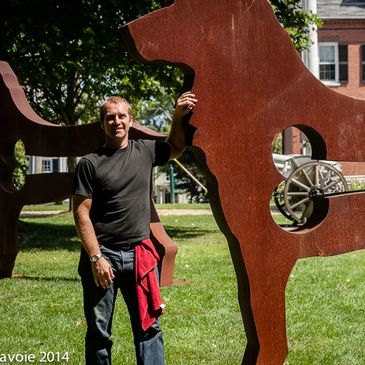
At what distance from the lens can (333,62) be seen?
111 ft

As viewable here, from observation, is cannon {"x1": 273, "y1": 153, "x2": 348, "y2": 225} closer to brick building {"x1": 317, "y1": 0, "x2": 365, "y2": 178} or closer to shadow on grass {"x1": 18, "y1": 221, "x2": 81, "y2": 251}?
shadow on grass {"x1": 18, "y1": 221, "x2": 81, "y2": 251}

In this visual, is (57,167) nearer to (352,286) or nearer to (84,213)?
(352,286)

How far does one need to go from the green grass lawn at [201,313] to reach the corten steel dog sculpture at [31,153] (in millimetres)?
419

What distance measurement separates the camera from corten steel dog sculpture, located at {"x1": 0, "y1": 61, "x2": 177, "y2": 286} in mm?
8352

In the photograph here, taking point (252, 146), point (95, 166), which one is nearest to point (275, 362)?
point (252, 146)

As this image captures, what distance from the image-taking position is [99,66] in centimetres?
1499

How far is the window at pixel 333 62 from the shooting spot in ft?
110

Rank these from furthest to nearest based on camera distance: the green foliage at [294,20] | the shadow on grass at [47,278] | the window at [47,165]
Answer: the window at [47,165] < the green foliage at [294,20] < the shadow on grass at [47,278]

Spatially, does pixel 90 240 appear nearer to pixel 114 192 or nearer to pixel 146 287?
pixel 114 192

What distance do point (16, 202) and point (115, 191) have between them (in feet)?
17.1

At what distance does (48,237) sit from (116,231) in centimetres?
1072

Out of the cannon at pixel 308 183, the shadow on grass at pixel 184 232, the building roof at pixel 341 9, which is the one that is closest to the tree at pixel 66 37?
the shadow on grass at pixel 184 232

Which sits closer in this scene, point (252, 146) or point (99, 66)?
point (252, 146)

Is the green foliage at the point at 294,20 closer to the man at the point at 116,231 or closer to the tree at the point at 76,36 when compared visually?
the tree at the point at 76,36
